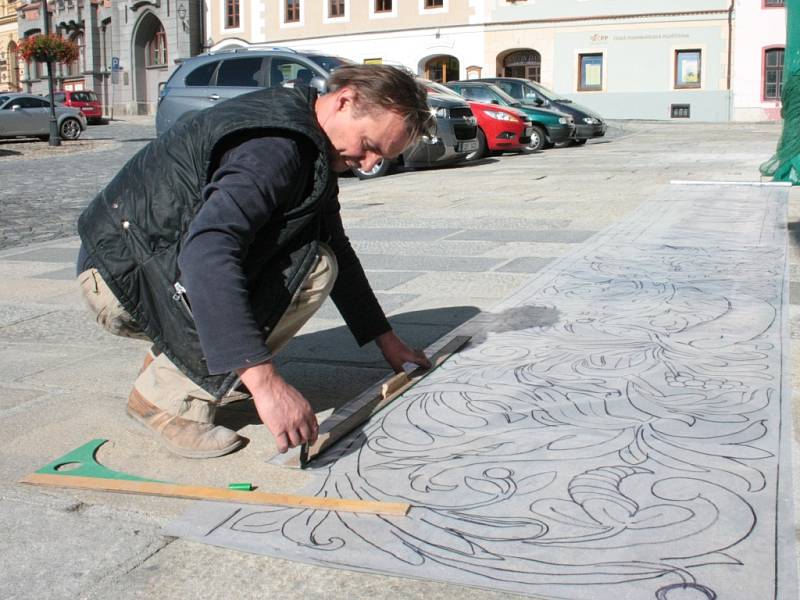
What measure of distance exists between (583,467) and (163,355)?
1.33 metres

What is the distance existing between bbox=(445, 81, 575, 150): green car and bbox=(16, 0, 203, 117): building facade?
28249 mm

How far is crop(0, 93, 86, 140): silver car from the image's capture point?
85.3ft

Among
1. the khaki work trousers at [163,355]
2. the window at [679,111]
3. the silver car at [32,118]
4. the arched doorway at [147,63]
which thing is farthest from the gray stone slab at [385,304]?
the arched doorway at [147,63]

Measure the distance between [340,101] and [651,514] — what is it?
1.36 metres

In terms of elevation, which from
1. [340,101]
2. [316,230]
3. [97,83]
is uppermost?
[97,83]

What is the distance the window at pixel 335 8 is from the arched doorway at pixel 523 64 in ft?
25.1

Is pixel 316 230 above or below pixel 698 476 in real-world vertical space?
above

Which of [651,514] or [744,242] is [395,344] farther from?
[744,242]

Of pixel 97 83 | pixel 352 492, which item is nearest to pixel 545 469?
pixel 352 492

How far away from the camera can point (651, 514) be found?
2402mm

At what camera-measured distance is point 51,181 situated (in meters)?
14.3

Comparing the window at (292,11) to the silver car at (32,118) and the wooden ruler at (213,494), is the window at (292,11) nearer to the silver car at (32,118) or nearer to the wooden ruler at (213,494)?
the silver car at (32,118)

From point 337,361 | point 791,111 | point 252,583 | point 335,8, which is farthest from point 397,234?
point 335,8

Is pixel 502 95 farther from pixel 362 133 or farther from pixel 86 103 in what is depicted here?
pixel 86 103
